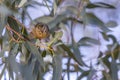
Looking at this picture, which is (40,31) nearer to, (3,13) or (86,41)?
(3,13)

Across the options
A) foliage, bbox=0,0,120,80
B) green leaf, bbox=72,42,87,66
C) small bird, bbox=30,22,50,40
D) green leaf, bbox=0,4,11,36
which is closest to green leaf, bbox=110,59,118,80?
foliage, bbox=0,0,120,80

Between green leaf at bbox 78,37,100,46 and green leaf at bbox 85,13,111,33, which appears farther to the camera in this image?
green leaf at bbox 78,37,100,46

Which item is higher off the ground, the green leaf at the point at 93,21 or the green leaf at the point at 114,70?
the green leaf at the point at 93,21

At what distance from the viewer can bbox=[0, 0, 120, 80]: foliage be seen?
1076 mm

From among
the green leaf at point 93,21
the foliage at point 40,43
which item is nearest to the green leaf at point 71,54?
the foliage at point 40,43

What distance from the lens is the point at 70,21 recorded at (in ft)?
3.88

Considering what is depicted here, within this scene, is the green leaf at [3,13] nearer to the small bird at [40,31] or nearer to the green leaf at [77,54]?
the small bird at [40,31]

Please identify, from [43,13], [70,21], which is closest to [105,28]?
[70,21]

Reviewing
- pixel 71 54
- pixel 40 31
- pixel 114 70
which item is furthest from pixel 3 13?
pixel 114 70

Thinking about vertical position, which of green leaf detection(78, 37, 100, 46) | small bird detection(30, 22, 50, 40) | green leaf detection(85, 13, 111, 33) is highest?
green leaf detection(85, 13, 111, 33)

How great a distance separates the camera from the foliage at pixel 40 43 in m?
1.08

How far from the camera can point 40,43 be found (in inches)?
41.8

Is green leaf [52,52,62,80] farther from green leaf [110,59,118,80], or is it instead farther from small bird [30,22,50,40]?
green leaf [110,59,118,80]

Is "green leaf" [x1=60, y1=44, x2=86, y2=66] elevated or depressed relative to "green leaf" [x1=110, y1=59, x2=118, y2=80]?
elevated
